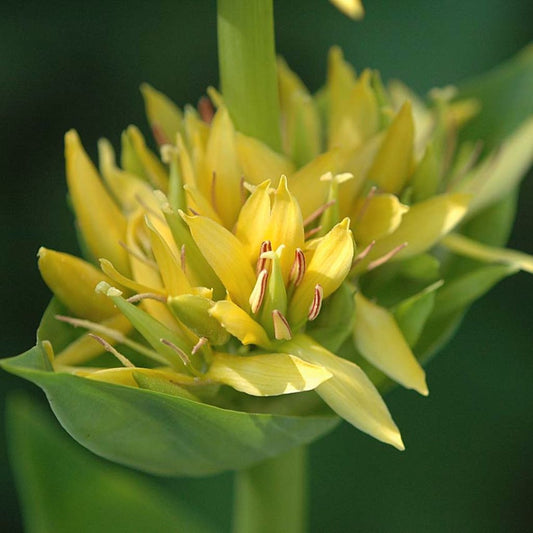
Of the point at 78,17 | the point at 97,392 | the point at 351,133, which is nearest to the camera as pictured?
the point at 97,392

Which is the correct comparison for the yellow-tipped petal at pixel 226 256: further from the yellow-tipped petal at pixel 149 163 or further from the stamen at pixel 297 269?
the yellow-tipped petal at pixel 149 163

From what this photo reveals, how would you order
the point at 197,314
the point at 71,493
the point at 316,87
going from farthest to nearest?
the point at 316,87
the point at 71,493
the point at 197,314

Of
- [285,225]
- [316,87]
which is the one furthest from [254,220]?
[316,87]

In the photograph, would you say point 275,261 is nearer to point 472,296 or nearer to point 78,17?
point 472,296

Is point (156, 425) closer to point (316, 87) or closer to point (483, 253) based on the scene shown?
point (483, 253)

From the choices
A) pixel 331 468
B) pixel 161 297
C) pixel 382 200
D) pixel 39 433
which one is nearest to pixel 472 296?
pixel 382 200

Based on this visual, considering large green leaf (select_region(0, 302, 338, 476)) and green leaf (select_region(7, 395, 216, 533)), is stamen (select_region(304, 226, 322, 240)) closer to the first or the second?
large green leaf (select_region(0, 302, 338, 476))

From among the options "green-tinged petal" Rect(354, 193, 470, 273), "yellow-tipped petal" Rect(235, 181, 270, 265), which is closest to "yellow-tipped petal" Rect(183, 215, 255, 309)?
"yellow-tipped petal" Rect(235, 181, 270, 265)
